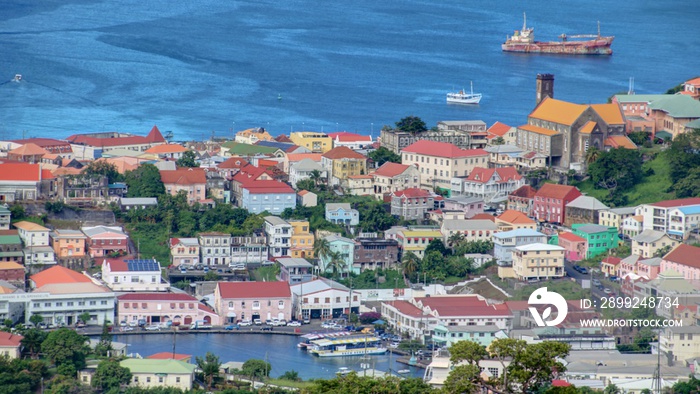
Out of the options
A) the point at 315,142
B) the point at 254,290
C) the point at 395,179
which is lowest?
the point at 254,290

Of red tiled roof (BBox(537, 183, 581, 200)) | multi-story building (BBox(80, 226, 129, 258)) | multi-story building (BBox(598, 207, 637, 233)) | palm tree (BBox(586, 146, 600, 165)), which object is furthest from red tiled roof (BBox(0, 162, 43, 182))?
palm tree (BBox(586, 146, 600, 165))

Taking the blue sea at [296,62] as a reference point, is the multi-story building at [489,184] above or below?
below

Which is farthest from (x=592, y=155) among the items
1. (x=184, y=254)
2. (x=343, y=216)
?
(x=184, y=254)

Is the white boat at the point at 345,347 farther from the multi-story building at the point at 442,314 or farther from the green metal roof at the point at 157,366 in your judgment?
the green metal roof at the point at 157,366

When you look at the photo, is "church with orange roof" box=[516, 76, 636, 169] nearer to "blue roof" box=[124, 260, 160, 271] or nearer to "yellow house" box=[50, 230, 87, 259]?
"blue roof" box=[124, 260, 160, 271]

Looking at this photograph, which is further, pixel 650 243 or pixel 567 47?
pixel 567 47

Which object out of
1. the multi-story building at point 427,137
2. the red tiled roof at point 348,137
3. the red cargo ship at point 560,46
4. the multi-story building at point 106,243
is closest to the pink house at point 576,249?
the multi-story building at point 427,137

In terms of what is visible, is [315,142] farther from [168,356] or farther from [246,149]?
[168,356]
